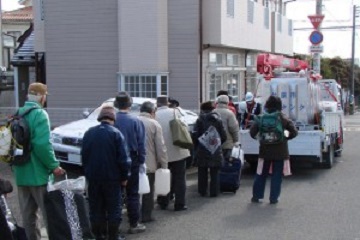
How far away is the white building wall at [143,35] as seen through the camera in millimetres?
18297

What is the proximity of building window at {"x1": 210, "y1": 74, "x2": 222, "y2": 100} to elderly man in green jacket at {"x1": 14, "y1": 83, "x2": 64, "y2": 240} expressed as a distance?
47.1 ft

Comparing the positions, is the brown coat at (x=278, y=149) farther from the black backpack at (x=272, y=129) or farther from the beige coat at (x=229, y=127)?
the beige coat at (x=229, y=127)

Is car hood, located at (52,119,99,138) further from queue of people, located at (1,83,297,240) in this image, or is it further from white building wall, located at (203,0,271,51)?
white building wall, located at (203,0,271,51)

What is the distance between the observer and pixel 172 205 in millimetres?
9070

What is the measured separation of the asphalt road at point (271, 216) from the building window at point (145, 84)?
7.81 meters

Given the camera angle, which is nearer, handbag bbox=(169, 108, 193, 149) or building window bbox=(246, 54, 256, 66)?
handbag bbox=(169, 108, 193, 149)

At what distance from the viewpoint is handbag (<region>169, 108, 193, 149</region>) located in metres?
8.38

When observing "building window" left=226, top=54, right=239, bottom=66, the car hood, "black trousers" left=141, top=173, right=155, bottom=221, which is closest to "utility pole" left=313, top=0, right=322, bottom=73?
"building window" left=226, top=54, right=239, bottom=66

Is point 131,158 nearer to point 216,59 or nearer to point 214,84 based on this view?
point 214,84

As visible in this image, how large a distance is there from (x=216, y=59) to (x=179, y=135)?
Answer: 41.3 ft

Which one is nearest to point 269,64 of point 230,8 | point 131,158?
point 131,158

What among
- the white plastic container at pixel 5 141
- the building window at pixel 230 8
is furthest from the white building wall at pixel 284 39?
the white plastic container at pixel 5 141

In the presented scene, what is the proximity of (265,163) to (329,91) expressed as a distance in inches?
271

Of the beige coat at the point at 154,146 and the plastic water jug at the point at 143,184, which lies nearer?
the plastic water jug at the point at 143,184
